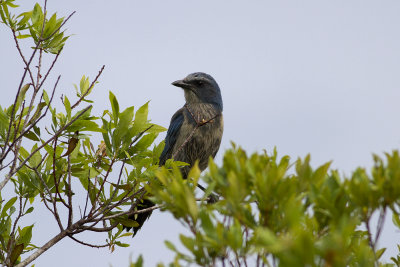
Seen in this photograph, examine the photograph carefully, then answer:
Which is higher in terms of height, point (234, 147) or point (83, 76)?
point (83, 76)

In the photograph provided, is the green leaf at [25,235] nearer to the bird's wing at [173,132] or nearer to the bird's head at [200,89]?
the bird's wing at [173,132]

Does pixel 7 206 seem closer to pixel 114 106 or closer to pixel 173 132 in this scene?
pixel 114 106

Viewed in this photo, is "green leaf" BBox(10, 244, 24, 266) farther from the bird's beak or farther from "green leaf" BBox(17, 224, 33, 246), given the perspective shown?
the bird's beak

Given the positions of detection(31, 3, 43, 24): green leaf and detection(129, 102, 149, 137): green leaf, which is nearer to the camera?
detection(129, 102, 149, 137): green leaf

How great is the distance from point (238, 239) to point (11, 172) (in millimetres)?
2309

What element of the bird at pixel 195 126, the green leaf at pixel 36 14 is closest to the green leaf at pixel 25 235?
the green leaf at pixel 36 14

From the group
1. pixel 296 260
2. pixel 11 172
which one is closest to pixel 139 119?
pixel 11 172

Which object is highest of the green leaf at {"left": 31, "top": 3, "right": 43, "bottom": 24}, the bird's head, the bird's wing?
the bird's head

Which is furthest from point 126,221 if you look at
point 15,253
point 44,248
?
point 15,253

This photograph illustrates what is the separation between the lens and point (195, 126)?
784cm

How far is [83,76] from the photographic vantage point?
18.0 ft

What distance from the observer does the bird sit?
26.4 feet

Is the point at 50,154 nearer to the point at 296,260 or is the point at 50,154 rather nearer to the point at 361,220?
the point at 361,220

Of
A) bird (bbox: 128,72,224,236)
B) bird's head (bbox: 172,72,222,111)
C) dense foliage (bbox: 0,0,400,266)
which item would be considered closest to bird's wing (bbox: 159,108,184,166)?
bird (bbox: 128,72,224,236)
